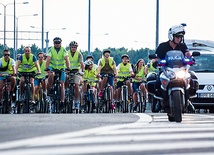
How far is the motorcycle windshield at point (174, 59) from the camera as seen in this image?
13.5m

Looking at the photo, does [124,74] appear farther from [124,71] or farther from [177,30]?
[177,30]

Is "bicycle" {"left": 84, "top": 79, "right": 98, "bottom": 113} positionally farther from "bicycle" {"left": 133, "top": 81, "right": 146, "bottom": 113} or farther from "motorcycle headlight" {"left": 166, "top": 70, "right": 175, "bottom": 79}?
"motorcycle headlight" {"left": 166, "top": 70, "right": 175, "bottom": 79}

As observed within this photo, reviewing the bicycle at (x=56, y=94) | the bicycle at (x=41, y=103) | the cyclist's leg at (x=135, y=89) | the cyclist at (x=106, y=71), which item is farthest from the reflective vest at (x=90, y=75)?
the bicycle at (x=56, y=94)

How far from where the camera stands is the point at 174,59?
13.6 metres

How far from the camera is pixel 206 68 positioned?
23.5m

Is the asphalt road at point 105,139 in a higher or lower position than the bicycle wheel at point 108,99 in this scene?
higher

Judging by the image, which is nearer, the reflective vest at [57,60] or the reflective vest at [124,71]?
the reflective vest at [57,60]

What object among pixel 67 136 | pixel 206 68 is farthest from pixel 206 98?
pixel 67 136

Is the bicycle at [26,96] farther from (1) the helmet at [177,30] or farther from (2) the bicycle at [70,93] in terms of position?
(1) the helmet at [177,30]

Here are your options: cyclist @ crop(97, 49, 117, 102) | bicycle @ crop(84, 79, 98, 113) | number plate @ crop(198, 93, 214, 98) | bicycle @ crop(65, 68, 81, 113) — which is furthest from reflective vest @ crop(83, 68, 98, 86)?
bicycle @ crop(65, 68, 81, 113)

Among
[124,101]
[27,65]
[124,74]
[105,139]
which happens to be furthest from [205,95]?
[105,139]

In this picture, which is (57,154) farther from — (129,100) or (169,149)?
(129,100)

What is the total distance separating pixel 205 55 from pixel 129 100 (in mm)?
2807

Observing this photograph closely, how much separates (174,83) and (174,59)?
47 centimetres
